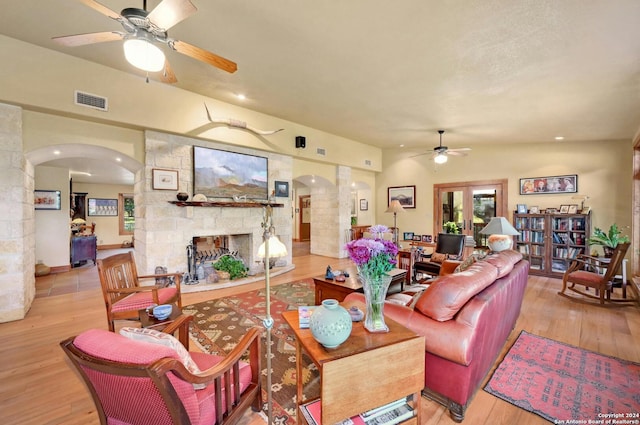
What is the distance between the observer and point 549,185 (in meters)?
5.73

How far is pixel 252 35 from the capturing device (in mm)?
2818

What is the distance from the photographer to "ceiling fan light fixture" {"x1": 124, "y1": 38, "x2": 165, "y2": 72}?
206 cm

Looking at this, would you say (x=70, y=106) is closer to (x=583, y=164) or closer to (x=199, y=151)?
(x=199, y=151)

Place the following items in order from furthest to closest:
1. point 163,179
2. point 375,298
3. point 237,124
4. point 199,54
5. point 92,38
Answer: point 237,124 < point 163,179 < point 199,54 < point 92,38 < point 375,298

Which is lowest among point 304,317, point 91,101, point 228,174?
point 304,317

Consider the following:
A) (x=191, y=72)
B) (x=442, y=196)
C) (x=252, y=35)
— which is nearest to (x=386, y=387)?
(x=252, y=35)

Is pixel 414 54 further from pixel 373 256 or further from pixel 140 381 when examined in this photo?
pixel 140 381

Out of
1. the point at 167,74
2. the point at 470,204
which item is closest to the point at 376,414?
the point at 167,74

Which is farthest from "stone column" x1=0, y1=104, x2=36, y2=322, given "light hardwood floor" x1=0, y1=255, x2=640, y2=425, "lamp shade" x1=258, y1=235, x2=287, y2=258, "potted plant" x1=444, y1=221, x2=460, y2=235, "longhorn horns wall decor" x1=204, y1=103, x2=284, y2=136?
"potted plant" x1=444, y1=221, x2=460, y2=235

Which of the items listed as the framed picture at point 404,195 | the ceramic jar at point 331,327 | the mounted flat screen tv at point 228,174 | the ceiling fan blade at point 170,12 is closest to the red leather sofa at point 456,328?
the ceramic jar at point 331,327

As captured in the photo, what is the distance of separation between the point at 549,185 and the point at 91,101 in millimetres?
8303

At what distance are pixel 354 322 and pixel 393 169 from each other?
23.2 ft

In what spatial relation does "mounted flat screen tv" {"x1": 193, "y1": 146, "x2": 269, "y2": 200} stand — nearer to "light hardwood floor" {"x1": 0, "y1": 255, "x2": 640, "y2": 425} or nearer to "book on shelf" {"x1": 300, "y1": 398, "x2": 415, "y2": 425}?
"light hardwood floor" {"x1": 0, "y1": 255, "x2": 640, "y2": 425}

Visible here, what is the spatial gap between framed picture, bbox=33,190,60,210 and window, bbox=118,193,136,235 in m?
3.99
